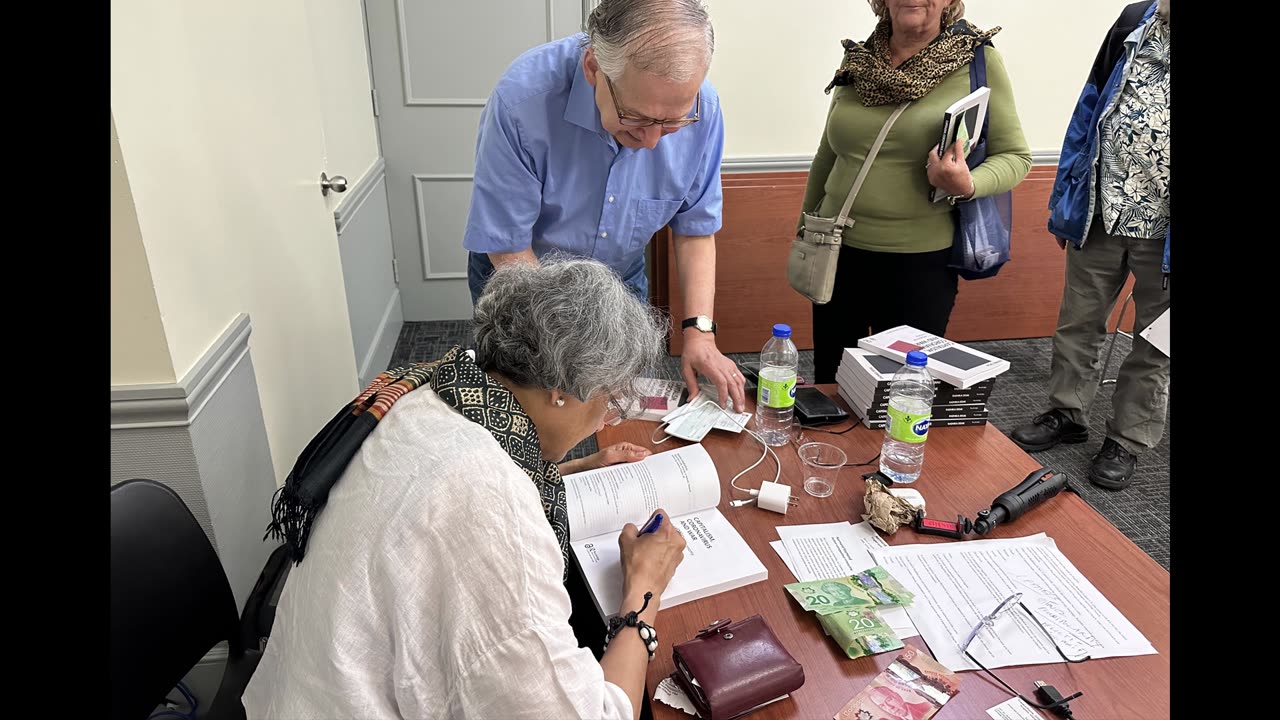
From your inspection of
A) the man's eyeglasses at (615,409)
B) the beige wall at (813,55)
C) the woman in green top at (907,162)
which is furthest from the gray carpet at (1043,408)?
the beige wall at (813,55)

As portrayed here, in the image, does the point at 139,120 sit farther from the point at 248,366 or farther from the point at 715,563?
the point at 715,563

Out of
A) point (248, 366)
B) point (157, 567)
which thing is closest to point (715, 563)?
point (157, 567)

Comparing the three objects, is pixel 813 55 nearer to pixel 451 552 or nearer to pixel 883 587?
pixel 883 587

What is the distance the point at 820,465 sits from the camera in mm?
1468

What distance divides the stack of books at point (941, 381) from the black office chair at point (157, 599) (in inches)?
52.5

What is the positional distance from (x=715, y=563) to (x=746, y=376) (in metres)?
0.72

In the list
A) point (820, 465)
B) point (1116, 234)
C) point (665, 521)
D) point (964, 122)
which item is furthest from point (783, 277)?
point (665, 521)

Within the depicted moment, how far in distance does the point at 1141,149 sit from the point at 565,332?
7.55 feet

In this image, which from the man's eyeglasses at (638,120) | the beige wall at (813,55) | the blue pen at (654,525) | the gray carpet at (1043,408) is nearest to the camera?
the blue pen at (654,525)

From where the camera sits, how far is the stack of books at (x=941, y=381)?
162cm

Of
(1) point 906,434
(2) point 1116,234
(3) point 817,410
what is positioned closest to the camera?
(1) point 906,434

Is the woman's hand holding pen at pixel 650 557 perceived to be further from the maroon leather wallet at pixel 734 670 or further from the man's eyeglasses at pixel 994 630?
the man's eyeglasses at pixel 994 630

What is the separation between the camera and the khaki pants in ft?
8.35

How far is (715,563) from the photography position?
1.18 m
